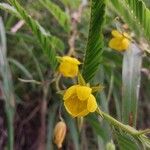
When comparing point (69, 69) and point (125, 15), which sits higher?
point (125, 15)

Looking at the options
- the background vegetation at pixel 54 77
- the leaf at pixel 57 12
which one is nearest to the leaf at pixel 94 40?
the background vegetation at pixel 54 77

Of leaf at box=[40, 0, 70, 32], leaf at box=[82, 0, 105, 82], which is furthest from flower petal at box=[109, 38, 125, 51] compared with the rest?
leaf at box=[82, 0, 105, 82]

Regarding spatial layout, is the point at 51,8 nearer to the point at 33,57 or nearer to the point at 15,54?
the point at 33,57

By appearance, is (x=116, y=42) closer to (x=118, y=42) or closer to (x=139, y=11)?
(x=118, y=42)

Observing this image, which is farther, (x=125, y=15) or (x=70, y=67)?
(x=125, y=15)

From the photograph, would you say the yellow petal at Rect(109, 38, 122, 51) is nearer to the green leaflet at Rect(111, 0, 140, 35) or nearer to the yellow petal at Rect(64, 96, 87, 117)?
the green leaflet at Rect(111, 0, 140, 35)

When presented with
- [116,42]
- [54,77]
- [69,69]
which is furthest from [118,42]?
[69,69]
